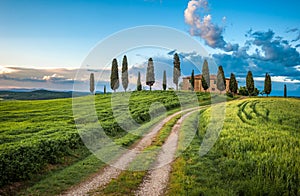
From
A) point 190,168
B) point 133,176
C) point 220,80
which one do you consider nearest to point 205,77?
point 220,80

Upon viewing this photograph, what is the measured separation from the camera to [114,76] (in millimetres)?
85250

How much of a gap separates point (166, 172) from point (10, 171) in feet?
25.5

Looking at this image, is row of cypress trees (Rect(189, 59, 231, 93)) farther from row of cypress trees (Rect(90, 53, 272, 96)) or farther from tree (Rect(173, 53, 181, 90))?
tree (Rect(173, 53, 181, 90))

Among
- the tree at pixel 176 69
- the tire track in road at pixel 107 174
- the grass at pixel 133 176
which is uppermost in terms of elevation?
the tree at pixel 176 69

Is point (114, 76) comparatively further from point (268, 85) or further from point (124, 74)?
point (268, 85)

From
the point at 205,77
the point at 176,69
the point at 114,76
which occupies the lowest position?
the point at 114,76

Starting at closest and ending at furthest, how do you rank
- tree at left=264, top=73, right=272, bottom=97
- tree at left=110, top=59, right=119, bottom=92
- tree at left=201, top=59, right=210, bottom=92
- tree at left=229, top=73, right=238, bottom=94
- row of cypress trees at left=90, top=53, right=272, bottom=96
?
row of cypress trees at left=90, top=53, right=272, bottom=96 < tree at left=110, top=59, right=119, bottom=92 < tree at left=201, top=59, right=210, bottom=92 < tree at left=229, top=73, right=238, bottom=94 < tree at left=264, top=73, right=272, bottom=97

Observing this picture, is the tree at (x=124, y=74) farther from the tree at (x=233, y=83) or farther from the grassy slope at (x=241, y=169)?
the grassy slope at (x=241, y=169)

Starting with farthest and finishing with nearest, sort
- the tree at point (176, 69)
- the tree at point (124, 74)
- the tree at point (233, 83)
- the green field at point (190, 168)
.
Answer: the tree at point (233, 83)
the tree at point (176, 69)
the tree at point (124, 74)
the green field at point (190, 168)

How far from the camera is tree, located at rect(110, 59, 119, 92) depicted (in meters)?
84.2

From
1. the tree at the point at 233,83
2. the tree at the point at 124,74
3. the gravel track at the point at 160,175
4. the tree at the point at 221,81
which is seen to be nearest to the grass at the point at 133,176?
the gravel track at the point at 160,175

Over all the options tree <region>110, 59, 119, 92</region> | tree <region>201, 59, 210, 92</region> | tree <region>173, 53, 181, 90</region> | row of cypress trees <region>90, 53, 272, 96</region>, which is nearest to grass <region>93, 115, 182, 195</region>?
row of cypress trees <region>90, 53, 272, 96</region>

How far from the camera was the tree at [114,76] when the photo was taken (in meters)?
84.2

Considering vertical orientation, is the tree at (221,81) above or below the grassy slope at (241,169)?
above
